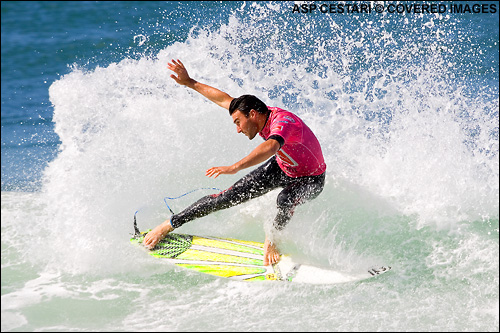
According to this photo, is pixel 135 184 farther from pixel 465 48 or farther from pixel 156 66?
pixel 465 48

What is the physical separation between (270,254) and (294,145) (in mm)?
1230

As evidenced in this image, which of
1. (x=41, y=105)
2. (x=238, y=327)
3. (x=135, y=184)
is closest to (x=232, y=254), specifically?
(x=238, y=327)

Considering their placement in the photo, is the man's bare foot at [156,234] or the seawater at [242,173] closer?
the seawater at [242,173]

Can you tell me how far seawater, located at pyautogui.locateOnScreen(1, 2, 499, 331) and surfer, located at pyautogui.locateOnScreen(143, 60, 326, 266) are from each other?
0.35 metres

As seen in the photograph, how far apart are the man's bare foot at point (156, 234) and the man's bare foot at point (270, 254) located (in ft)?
3.39

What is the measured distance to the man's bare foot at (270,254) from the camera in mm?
5242

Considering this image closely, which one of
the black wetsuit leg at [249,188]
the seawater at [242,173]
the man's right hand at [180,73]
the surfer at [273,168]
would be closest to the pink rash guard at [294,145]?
the surfer at [273,168]

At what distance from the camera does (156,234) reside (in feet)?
18.0

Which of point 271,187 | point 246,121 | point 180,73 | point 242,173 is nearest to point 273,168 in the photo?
point 271,187

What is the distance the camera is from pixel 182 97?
7992mm

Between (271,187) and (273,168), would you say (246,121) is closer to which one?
(273,168)

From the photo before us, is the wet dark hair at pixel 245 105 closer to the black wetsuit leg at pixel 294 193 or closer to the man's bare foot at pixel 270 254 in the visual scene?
the black wetsuit leg at pixel 294 193

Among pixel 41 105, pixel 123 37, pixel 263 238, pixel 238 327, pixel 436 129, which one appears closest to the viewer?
pixel 238 327

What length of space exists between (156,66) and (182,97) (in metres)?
0.98
